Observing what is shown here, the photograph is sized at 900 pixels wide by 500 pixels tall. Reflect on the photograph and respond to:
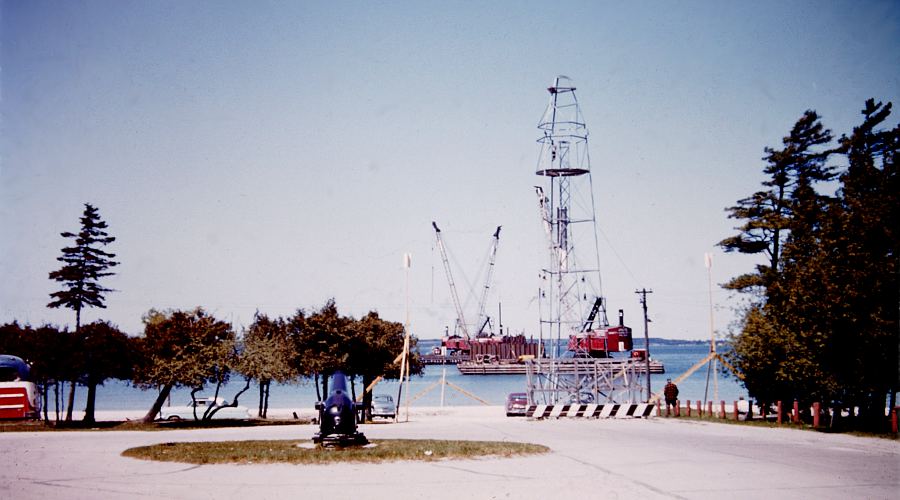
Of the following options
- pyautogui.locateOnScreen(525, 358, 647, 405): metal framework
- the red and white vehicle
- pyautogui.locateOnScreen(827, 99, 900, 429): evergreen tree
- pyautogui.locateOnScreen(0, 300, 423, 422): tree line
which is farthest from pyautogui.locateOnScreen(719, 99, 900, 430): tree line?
the red and white vehicle

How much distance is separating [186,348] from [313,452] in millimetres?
19802

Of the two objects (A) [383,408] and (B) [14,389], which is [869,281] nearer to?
(A) [383,408]

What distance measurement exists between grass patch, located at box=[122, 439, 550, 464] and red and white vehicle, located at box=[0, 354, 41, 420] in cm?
1330

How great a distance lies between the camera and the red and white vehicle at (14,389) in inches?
1174

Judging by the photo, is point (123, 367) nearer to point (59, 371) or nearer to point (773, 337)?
point (59, 371)

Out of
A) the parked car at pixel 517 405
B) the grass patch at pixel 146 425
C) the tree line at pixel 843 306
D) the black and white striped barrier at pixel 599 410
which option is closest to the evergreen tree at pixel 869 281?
the tree line at pixel 843 306

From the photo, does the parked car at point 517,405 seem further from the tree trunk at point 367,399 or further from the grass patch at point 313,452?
the grass patch at point 313,452

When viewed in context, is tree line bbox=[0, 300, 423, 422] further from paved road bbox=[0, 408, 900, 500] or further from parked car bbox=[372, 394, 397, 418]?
paved road bbox=[0, 408, 900, 500]

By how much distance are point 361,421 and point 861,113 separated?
95.6 feet

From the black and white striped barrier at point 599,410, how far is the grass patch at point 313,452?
15258mm

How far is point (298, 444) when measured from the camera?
21.0m

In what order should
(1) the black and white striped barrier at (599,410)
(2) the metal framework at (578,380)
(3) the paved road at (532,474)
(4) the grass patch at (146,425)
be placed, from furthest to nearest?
(2) the metal framework at (578,380) → (1) the black and white striped barrier at (599,410) → (4) the grass patch at (146,425) → (3) the paved road at (532,474)

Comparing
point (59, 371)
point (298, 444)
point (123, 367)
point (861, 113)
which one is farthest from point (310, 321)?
point (861, 113)

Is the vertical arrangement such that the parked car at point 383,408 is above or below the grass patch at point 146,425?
above
